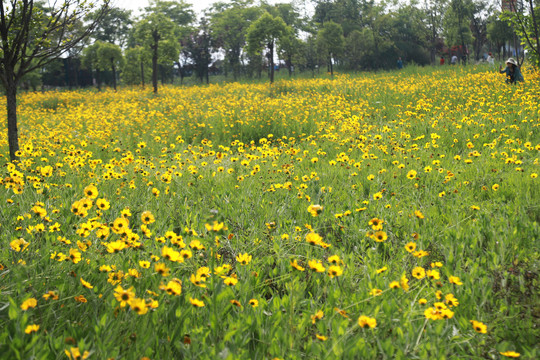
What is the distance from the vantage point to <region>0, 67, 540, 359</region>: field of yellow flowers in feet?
5.16

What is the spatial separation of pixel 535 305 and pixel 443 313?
34.9 inches

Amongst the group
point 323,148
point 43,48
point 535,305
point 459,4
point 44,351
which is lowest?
point 535,305

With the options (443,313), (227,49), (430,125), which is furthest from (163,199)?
(227,49)

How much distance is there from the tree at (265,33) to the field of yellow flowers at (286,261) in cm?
1848

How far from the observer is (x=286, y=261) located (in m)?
2.49

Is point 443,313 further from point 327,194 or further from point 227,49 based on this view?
point 227,49

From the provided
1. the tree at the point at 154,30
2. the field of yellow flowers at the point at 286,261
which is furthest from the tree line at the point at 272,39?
the field of yellow flowers at the point at 286,261

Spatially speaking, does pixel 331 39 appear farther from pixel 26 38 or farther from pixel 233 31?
pixel 26 38

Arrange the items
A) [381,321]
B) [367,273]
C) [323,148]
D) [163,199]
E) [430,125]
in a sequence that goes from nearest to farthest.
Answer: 1. [381,321]
2. [367,273]
3. [163,199]
4. [323,148]
5. [430,125]

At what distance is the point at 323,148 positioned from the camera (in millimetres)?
6242

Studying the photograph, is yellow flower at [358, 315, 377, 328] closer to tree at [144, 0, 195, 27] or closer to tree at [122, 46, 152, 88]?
tree at [122, 46, 152, 88]

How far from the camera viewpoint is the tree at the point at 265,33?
22625mm

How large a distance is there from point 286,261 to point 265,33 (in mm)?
22496

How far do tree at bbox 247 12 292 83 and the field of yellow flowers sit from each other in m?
18.5
